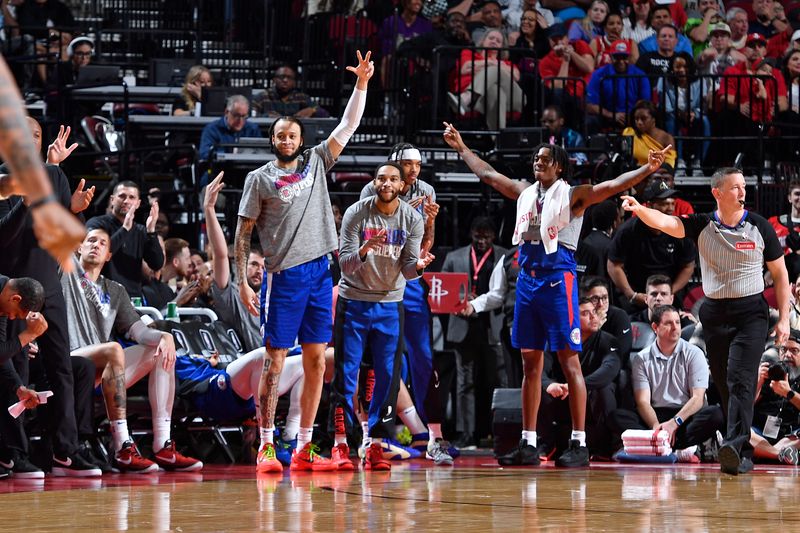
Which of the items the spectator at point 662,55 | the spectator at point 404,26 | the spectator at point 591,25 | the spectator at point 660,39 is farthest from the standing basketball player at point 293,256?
the spectator at point 591,25

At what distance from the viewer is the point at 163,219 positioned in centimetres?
1093

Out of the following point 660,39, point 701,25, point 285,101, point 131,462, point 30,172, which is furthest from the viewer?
point 701,25

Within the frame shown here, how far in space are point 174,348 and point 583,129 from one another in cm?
575

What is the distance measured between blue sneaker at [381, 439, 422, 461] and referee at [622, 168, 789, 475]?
2.31 metres

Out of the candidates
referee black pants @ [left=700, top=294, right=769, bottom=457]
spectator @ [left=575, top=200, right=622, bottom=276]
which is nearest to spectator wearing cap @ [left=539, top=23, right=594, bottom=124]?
spectator @ [left=575, top=200, right=622, bottom=276]

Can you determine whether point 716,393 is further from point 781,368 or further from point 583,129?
point 583,129

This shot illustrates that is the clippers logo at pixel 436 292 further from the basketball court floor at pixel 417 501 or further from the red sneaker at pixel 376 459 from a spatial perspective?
the red sneaker at pixel 376 459

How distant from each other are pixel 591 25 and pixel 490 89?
2.85m

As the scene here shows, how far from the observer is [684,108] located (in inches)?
540

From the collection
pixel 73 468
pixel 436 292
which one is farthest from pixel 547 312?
pixel 73 468

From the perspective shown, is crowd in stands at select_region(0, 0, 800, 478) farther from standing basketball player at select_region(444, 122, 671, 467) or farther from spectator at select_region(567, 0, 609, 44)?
standing basketball player at select_region(444, 122, 671, 467)

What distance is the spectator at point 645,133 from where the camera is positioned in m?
12.3

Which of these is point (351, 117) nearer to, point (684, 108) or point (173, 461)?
point (173, 461)

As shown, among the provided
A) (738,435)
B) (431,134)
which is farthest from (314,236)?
(431,134)
